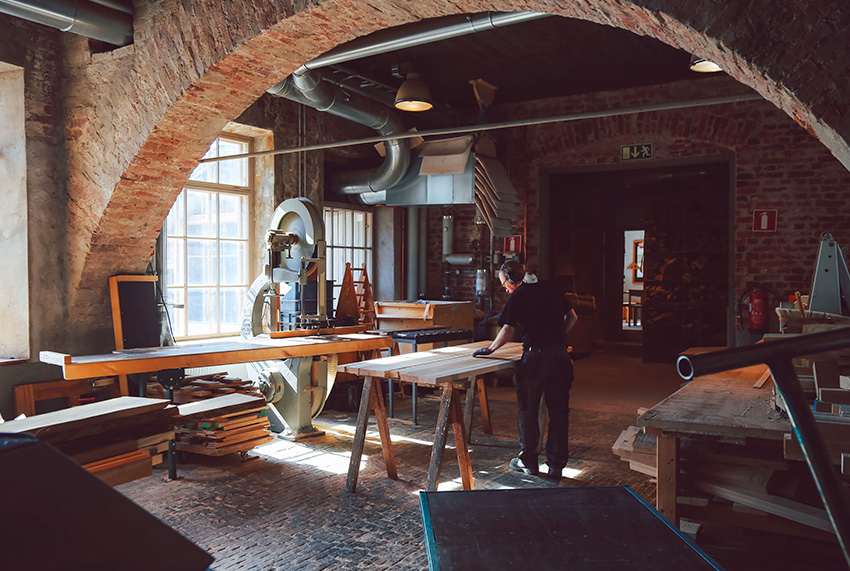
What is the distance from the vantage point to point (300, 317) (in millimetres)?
5793

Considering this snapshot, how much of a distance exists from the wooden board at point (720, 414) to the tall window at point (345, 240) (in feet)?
18.8

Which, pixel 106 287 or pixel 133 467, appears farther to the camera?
pixel 106 287

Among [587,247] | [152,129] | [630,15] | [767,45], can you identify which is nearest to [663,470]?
[767,45]

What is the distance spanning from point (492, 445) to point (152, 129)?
146 inches

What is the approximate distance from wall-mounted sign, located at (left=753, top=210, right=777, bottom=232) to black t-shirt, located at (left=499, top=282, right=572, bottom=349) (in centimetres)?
438

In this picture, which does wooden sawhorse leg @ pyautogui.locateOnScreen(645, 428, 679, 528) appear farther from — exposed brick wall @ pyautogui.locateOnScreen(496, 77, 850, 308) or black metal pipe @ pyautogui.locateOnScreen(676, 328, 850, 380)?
exposed brick wall @ pyautogui.locateOnScreen(496, 77, 850, 308)

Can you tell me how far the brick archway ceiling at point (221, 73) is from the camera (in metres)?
2.22

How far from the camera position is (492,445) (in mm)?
5547

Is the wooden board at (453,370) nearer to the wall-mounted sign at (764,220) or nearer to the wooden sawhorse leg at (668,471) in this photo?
the wooden sawhorse leg at (668,471)

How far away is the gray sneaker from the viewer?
4.68 metres

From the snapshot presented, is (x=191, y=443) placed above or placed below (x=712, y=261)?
below

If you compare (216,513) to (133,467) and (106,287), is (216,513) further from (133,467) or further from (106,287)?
(106,287)

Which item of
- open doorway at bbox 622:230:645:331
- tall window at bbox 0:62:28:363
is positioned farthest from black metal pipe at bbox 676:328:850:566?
Answer: open doorway at bbox 622:230:645:331

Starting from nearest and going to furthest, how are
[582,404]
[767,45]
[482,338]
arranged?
[767,45], [582,404], [482,338]
